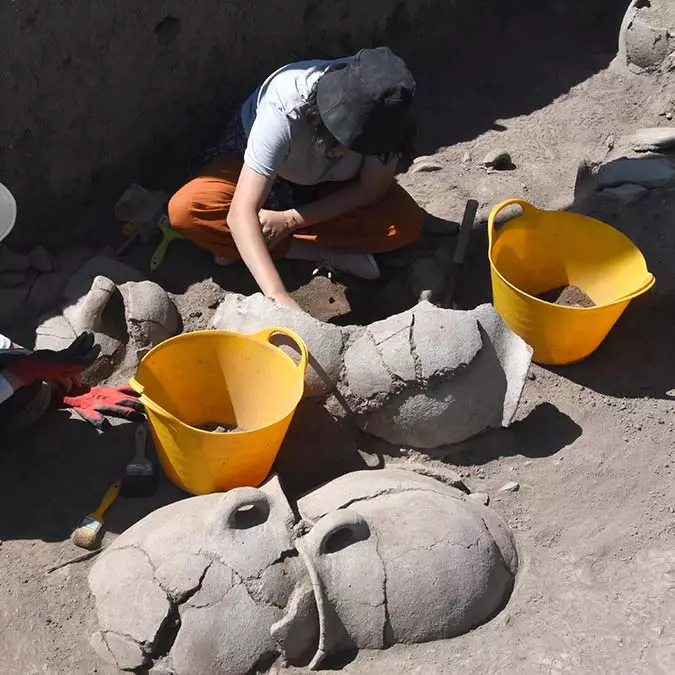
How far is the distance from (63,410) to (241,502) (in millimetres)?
847

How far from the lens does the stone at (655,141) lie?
3.42 m

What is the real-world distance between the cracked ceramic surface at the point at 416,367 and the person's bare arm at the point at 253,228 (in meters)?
0.13

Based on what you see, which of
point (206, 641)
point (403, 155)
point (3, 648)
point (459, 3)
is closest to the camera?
point (206, 641)

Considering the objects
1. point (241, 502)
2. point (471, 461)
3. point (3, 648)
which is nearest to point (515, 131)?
point (471, 461)

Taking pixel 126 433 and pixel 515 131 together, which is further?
pixel 515 131

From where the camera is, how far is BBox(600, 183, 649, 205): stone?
120 inches

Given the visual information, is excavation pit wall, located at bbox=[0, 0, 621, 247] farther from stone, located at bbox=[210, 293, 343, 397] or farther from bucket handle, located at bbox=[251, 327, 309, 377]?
bucket handle, located at bbox=[251, 327, 309, 377]

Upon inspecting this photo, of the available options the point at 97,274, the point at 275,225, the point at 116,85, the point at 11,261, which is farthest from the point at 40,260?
the point at 275,225

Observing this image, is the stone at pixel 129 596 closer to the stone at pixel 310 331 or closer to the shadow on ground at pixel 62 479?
the shadow on ground at pixel 62 479

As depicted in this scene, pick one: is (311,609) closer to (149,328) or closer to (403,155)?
(149,328)

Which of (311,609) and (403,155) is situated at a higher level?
(403,155)

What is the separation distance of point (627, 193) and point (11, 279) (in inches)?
82.0

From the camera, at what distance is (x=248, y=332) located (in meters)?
2.36

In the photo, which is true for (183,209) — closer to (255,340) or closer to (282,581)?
(255,340)
